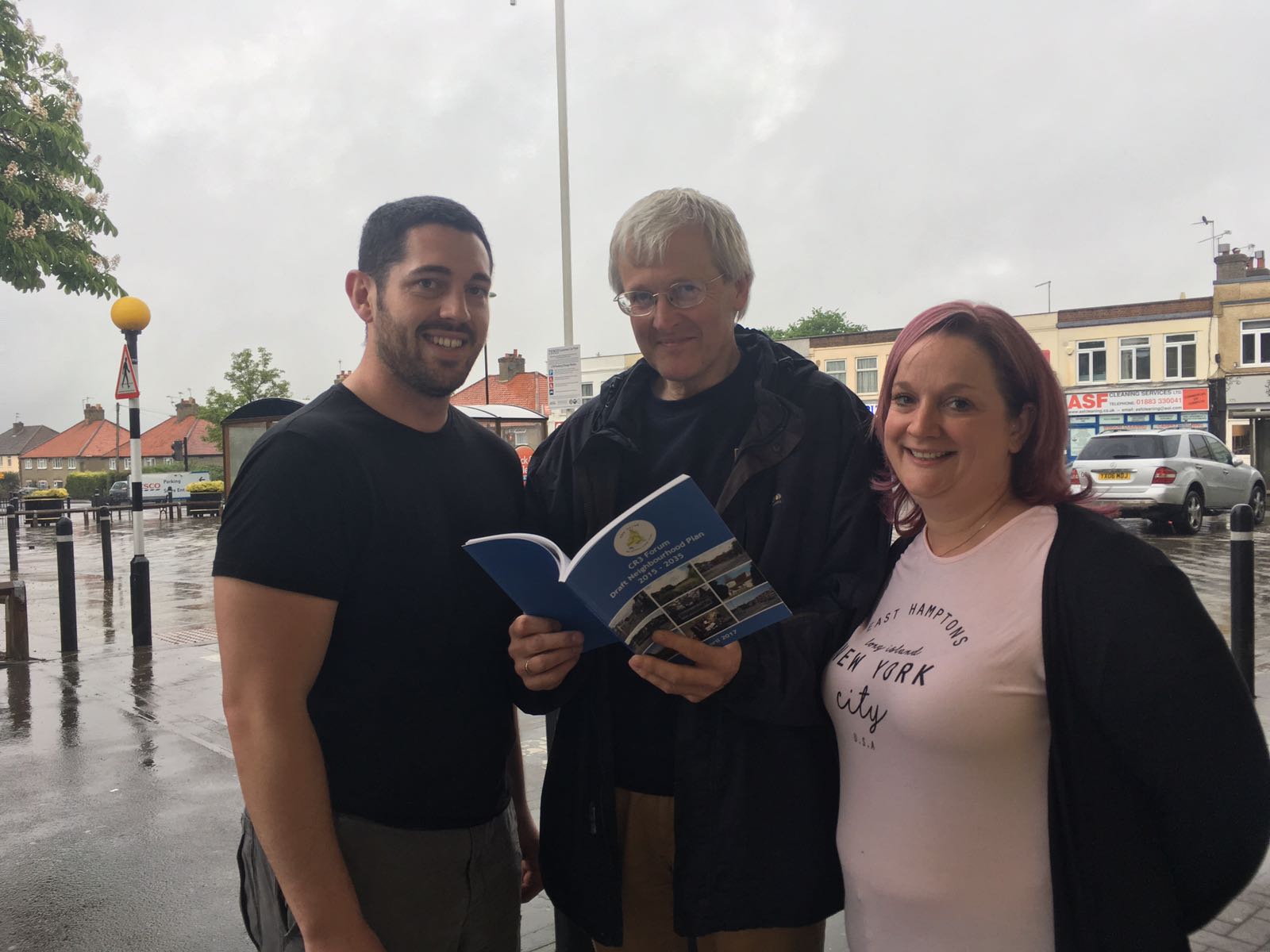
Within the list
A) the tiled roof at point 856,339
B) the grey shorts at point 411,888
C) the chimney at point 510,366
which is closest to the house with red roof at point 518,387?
the chimney at point 510,366

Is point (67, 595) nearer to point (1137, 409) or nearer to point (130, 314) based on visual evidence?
point (130, 314)

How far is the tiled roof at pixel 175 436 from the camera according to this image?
76375mm

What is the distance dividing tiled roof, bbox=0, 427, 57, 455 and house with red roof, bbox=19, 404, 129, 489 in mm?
13497

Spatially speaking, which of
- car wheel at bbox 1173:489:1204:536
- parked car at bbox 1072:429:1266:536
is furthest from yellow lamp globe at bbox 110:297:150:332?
car wheel at bbox 1173:489:1204:536

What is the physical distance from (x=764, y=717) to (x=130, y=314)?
9.75m

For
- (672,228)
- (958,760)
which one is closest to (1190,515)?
(672,228)

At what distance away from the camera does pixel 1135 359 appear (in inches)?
1405

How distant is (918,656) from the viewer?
1684 mm

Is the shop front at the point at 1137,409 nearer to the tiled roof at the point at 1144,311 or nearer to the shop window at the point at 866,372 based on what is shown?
the tiled roof at the point at 1144,311

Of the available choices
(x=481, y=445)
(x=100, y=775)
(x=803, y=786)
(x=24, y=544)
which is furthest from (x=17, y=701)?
(x=24, y=544)

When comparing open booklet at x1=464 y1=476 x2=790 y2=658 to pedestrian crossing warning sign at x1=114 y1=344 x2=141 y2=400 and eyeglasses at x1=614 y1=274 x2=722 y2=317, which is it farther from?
pedestrian crossing warning sign at x1=114 y1=344 x2=141 y2=400

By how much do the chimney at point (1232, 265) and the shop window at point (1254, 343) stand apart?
183 cm

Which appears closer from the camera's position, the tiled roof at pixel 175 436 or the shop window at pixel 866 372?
the shop window at pixel 866 372

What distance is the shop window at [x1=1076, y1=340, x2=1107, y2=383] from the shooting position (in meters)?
36.5
